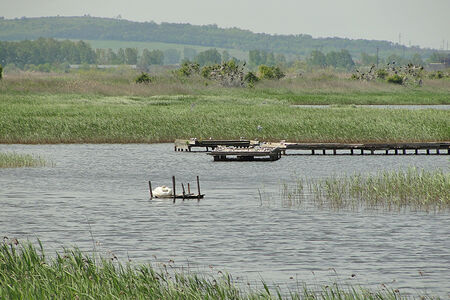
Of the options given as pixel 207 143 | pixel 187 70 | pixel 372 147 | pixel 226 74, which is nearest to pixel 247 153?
pixel 207 143

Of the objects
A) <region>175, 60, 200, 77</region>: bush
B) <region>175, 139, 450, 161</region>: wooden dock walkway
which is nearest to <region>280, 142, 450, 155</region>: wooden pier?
<region>175, 139, 450, 161</region>: wooden dock walkway

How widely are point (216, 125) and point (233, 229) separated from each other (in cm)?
3753

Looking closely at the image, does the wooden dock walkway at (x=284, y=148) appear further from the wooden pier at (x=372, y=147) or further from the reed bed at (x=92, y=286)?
the reed bed at (x=92, y=286)

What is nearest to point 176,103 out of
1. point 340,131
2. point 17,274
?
point 340,131

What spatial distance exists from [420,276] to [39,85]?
3606 inches

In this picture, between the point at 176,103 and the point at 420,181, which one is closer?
the point at 420,181

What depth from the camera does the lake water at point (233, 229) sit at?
22.0 metres

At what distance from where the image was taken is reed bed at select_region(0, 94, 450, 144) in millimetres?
61531

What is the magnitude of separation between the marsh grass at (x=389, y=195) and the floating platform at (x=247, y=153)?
17637 millimetres

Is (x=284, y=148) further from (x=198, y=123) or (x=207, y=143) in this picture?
(x=198, y=123)

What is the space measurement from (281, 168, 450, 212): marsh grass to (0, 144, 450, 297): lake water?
48.8 inches

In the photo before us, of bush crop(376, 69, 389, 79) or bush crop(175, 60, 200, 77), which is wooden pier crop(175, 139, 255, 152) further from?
bush crop(376, 69, 389, 79)

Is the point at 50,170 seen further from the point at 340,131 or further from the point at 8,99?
the point at 8,99

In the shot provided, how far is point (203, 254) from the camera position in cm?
2395
